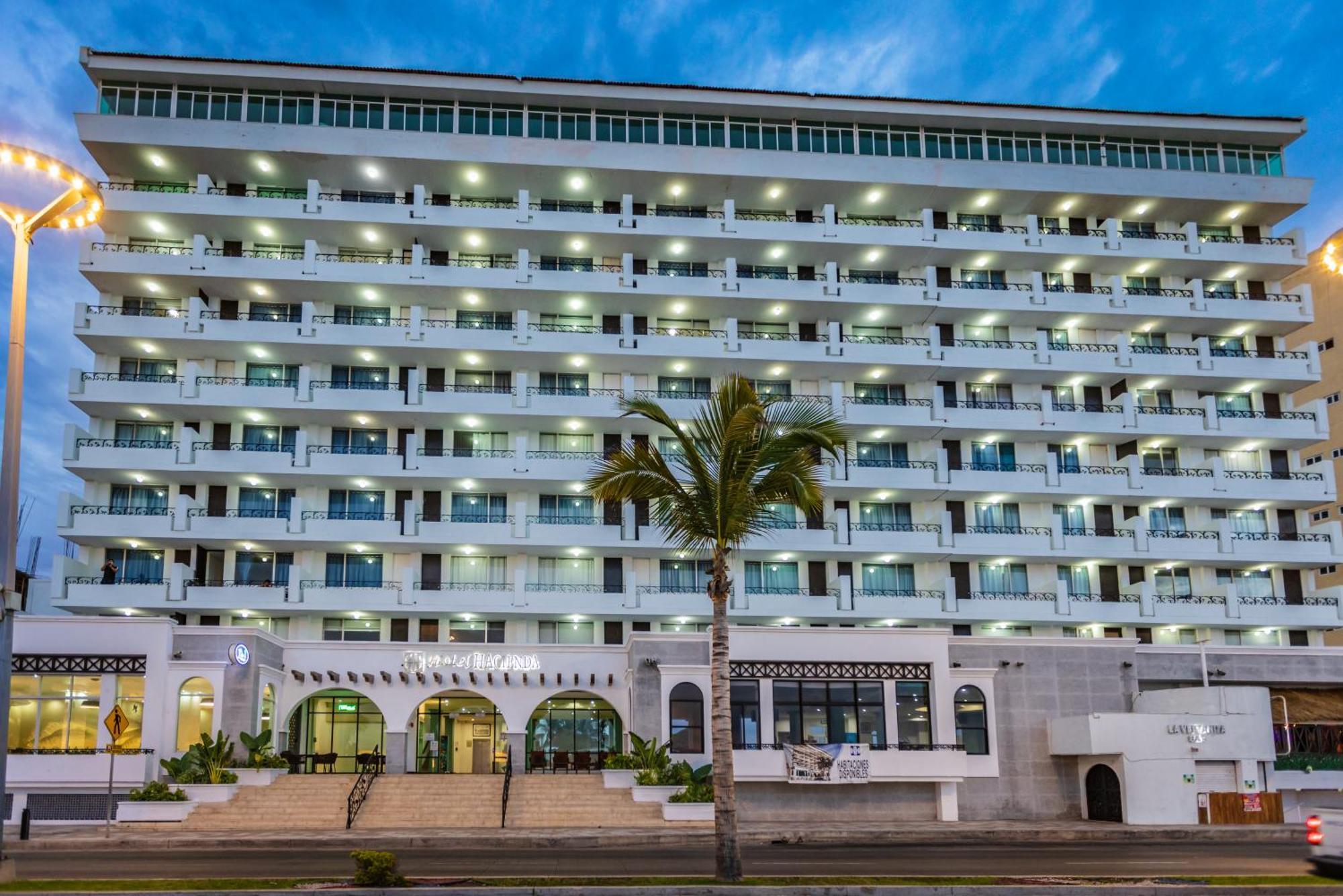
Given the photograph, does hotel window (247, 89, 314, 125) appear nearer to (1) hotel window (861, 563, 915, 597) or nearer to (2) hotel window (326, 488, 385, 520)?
(2) hotel window (326, 488, 385, 520)

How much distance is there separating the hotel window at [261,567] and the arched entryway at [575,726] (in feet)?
44.8

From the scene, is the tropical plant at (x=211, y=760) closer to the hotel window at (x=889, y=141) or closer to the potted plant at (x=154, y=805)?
the potted plant at (x=154, y=805)

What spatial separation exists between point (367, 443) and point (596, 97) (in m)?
20.3

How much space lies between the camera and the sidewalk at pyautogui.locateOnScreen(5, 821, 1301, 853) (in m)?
29.7

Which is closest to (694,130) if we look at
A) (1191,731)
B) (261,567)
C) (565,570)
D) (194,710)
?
(565,570)

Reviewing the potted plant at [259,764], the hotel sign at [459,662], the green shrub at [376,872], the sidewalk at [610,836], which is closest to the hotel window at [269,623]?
the hotel sign at [459,662]

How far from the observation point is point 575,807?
123ft

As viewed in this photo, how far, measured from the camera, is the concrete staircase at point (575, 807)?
3622cm

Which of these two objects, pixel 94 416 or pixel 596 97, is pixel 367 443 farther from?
pixel 596 97

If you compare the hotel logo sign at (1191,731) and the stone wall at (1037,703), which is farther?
the stone wall at (1037,703)

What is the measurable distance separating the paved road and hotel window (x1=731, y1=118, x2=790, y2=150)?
1473 inches

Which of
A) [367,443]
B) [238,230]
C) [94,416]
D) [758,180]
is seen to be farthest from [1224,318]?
[94,416]

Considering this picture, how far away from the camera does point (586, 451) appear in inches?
2188

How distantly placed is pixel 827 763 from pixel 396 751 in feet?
59.2
